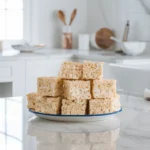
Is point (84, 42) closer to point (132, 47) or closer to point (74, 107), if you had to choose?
point (132, 47)

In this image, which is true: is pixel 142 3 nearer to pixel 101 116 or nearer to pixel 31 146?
pixel 101 116

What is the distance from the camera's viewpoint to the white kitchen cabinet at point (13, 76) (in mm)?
3252

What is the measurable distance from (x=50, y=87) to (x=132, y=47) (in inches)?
93.6

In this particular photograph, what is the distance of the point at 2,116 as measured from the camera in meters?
1.55

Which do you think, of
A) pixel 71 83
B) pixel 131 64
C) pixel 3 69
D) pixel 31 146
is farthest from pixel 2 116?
pixel 131 64

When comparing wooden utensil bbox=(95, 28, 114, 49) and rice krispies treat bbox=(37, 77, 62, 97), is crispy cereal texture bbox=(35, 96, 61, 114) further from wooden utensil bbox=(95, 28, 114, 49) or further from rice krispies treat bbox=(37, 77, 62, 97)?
wooden utensil bbox=(95, 28, 114, 49)

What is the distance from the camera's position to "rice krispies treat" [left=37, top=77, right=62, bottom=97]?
139cm

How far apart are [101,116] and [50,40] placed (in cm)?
290

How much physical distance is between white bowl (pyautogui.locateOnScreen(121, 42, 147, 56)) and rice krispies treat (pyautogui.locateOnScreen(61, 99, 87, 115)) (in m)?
2.35

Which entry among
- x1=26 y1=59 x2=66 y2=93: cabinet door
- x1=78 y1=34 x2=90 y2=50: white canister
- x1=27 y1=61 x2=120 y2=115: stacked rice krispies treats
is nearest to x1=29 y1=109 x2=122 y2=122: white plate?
x1=27 y1=61 x2=120 y2=115: stacked rice krispies treats

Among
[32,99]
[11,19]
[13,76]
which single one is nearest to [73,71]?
[32,99]

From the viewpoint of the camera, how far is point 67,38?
421 cm

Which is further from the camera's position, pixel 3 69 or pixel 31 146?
pixel 3 69

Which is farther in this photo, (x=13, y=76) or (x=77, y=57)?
(x=77, y=57)
